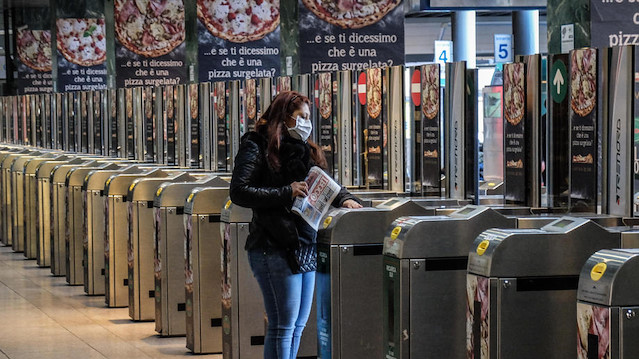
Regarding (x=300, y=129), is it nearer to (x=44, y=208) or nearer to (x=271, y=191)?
(x=271, y=191)

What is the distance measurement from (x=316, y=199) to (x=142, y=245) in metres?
3.97

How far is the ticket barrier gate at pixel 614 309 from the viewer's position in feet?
12.0

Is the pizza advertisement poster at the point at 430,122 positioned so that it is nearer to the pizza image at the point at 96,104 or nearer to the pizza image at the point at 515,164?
the pizza image at the point at 515,164

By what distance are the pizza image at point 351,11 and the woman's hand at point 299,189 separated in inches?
193

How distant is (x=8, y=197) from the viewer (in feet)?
51.7

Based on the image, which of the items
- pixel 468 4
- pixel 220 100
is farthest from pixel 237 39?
pixel 468 4

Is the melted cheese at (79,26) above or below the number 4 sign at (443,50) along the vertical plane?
above

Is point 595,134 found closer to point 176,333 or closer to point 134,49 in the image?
point 176,333

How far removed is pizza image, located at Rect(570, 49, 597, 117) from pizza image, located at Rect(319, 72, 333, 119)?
117 inches

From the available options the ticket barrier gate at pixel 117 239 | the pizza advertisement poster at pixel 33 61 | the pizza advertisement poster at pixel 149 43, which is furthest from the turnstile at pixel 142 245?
the pizza advertisement poster at pixel 33 61

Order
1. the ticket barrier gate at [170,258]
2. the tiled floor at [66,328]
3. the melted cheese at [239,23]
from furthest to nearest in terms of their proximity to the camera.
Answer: the melted cheese at [239,23] < the ticket barrier gate at [170,258] < the tiled floor at [66,328]

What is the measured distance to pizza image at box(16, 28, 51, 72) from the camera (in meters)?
26.0

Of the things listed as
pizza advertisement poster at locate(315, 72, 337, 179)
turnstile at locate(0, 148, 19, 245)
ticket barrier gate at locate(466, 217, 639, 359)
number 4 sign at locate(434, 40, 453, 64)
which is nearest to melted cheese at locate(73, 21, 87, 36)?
turnstile at locate(0, 148, 19, 245)

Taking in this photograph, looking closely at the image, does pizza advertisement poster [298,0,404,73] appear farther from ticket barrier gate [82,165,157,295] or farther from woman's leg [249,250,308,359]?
woman's leg [249,250,308,359]
